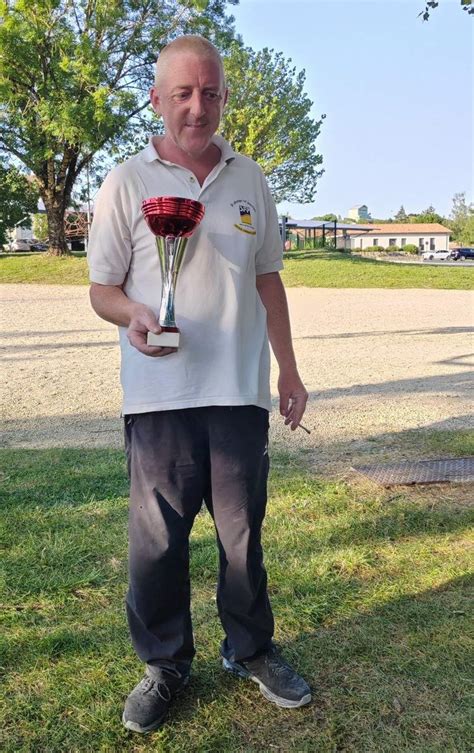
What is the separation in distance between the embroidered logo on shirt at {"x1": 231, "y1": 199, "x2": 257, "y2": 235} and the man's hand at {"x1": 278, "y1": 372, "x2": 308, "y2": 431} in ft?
2.00

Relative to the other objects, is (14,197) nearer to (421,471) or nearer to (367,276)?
(367,276)

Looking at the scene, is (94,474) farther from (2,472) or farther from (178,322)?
(178,322)

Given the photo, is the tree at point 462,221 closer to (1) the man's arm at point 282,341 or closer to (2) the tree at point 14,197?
(2) the tree at point 14,197

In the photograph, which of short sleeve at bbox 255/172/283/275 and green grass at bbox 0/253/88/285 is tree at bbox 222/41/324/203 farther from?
short sleeve at bbox 255/172/283/275

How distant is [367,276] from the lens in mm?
27781

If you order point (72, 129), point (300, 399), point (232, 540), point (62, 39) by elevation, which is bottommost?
point (232, 540)

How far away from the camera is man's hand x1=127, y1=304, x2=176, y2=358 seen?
222 cm

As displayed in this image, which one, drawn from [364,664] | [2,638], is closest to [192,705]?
[364,664]

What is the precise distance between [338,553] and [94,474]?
2021mm

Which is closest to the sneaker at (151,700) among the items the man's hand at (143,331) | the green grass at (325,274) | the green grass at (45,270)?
the man's hand at (143,331)

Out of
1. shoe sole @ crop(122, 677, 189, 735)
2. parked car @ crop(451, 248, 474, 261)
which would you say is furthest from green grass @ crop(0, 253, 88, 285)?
Answer: parked car @ crop(451, 248, 474, 261)

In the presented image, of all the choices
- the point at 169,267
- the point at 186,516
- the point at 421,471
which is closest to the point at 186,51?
the point at 169,267

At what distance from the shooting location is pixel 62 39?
86.8 feet

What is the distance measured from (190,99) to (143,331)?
0.71 metres
